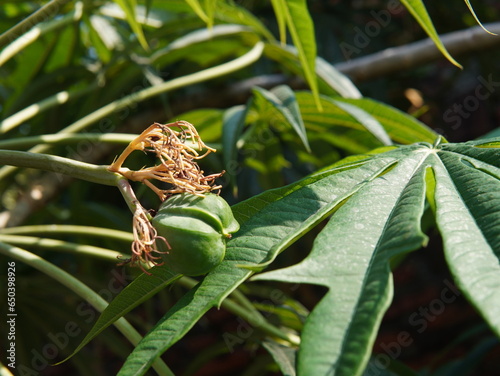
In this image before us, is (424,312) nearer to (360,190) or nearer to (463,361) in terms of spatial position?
(463,361)

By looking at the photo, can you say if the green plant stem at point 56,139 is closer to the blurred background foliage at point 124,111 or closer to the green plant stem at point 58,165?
the blurred background foliage at point 124,111

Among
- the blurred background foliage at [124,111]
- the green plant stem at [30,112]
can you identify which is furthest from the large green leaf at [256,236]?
the green plant stem at [30,112]

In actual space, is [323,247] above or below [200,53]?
below

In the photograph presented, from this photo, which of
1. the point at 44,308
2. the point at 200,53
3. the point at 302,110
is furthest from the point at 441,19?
the point at 44,308

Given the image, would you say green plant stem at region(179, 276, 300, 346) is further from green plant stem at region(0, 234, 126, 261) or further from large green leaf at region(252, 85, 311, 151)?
large green leaf at region(252, 85, 311, 151)

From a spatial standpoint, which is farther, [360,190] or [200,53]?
[200,53]

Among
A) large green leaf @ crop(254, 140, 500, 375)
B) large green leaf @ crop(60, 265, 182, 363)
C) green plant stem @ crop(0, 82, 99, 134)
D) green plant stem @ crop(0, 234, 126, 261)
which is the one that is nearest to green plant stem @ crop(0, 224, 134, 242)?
green plant stem @ crop(0, 234, 126, 261)
